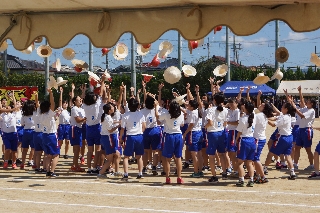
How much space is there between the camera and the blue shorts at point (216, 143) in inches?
451

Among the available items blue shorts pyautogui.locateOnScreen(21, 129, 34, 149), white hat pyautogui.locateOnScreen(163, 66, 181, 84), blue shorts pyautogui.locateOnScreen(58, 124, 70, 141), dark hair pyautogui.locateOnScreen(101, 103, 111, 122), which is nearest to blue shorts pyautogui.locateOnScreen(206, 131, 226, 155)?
dark hair pyautogui.locateOnScreen(101, 103, 111, 122)

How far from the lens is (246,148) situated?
1070 centimetres

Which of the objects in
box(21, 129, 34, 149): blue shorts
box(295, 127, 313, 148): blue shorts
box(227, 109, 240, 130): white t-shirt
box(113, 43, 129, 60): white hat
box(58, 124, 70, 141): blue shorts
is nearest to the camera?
box(113, 43, 129, 60): white hat

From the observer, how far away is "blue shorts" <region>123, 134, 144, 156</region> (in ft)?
37.6

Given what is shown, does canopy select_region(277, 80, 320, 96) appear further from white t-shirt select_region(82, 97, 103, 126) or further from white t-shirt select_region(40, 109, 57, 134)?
white t-shirt select_region(40, 109, 57, 134)

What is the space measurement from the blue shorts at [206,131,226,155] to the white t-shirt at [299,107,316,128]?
7.88ft

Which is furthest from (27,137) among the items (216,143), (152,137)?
(216,143)

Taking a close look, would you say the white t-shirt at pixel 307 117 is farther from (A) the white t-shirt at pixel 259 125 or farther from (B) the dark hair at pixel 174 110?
(B) the dark hair at pixel 174 110

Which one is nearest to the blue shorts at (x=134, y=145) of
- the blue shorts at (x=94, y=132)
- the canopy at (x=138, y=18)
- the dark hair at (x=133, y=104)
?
the dark hair at (x=133, y=104)

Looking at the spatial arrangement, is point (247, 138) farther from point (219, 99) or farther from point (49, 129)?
point (49, 129)

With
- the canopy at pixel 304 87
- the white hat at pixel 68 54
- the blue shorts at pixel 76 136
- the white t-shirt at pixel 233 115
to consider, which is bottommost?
the blue shorts at pixel 76 136

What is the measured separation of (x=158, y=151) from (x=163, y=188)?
2107mm

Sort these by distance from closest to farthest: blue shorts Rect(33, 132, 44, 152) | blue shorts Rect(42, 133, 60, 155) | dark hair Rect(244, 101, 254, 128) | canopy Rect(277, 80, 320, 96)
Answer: dark hair Rect(244, 101, 254, 128) → blue shorts Rect(42, 133, 60, 155) → blue shorts Rect(33, 132, 44, 152) → canopy Rect(277, 80, 320, 96)

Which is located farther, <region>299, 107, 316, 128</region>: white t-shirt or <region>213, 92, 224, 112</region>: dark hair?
<region>299, 107, 316, 128</region>: white t-shirt
